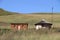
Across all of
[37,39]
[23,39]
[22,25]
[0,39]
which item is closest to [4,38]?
[0,39]

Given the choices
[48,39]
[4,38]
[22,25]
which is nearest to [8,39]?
[4,38]

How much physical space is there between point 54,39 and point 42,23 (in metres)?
32.2

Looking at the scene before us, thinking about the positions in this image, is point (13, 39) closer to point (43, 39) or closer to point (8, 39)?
point (8, 39)

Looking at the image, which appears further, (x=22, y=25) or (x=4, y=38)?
(x=22, y=25)

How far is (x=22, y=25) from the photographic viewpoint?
136 feet

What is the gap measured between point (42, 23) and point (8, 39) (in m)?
33.1

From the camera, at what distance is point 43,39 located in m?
9.35

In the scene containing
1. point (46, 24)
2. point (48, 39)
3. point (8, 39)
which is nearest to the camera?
point (8, 39)

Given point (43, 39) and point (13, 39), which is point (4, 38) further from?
point (43, 39)

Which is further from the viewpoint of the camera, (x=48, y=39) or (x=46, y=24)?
(x=46, y=24)

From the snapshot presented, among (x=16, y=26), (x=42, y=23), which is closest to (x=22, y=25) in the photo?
(x=16, y=26)

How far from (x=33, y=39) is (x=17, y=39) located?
0.69m

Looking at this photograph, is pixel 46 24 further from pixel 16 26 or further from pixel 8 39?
pixel 8 39

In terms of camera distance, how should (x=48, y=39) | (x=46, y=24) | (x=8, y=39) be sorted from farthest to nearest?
1. (x=46, y=24)
2. (x=48, y=39)
3. (x=8, y=39)
